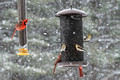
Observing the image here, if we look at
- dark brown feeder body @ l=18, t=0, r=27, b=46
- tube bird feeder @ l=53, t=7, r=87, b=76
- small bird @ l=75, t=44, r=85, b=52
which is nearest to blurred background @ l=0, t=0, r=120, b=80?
dark brown feeder body @ l=18, t=0, r=27, b=46

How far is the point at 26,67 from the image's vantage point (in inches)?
393

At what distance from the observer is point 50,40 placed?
10.4 metres

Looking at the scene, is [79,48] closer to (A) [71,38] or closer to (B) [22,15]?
(A) [71,38]

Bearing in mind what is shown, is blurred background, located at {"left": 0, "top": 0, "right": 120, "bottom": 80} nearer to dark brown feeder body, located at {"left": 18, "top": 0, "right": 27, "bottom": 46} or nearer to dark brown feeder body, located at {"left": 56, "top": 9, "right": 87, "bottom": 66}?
dark brown feeder body, located at {"left": 18, "top": 0, "right": 27, "bottom": 46}

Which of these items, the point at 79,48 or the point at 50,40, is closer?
the point at 79,48

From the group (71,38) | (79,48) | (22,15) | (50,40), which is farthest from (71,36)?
(50,40)

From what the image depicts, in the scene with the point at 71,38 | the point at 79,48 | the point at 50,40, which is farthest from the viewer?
the point at 50,40

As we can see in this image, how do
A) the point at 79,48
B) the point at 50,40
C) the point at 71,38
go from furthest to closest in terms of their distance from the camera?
1. the point at 50,40
2. the point at 71,38
3. the point at 79,48

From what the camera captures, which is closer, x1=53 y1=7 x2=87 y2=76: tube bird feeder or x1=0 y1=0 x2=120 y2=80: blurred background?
x1=53 y1=7 x2=87 y2=76: tube bird feeder

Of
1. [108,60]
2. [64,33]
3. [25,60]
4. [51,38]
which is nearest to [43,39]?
[51,38]

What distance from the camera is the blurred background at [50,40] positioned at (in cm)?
1001

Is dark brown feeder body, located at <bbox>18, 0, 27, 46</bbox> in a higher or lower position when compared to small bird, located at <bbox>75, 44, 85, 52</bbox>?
higher

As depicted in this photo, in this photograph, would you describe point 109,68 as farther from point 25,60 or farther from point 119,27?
point 25,60

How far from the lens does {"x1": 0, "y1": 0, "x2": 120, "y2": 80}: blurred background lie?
10.0m
